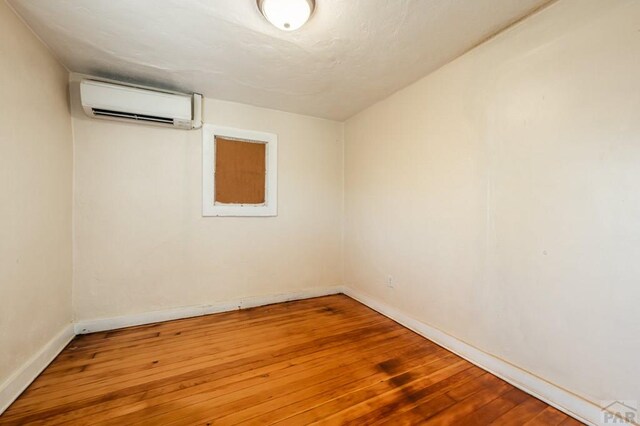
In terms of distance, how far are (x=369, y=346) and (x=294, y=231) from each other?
62.5 inches

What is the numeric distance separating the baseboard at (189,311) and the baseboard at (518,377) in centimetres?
125

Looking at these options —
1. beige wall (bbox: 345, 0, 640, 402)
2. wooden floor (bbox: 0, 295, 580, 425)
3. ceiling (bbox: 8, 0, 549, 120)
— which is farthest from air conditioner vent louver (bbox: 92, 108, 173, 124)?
beige wall (bbox: 345, 0, 640, 402)

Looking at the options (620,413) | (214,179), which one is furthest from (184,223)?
(620,413)

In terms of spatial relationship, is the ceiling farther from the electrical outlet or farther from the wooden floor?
the wooden floor

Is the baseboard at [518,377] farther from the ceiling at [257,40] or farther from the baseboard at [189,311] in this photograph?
the ceiling at [257,40]

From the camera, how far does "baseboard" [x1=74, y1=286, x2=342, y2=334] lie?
7.38 feet

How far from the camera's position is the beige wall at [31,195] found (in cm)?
142

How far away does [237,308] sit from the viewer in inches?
110

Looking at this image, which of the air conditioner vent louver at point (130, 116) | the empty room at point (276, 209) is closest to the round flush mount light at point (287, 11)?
the empty room at point (276, 209)

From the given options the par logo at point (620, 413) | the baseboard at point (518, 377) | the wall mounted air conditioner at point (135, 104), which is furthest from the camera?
the wall mounted air conditioner at point (135, 104)

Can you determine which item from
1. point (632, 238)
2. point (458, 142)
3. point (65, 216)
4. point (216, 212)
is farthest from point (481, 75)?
point (65, 216)

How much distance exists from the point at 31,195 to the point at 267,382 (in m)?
1.98

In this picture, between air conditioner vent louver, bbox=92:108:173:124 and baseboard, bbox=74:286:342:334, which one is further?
baseboard, bbox=74:286:342:334

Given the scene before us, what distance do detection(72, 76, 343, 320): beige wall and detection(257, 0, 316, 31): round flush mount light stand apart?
1503mm
